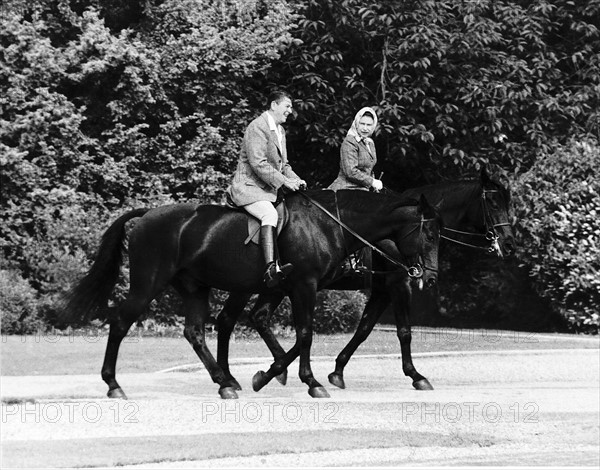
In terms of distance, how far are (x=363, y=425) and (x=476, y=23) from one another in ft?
50.9

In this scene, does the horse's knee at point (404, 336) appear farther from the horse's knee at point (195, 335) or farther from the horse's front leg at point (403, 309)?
the horse's knee at point (195, 335)

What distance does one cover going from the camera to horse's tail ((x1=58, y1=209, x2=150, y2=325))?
1330cm

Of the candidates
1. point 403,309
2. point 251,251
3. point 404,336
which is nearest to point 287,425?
point 251,251

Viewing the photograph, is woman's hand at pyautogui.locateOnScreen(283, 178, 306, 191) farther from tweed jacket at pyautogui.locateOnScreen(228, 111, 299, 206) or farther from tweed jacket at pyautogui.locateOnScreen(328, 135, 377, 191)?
tweed jacket at pyautogui.locateOnScreen(328, 135, 377, 191)

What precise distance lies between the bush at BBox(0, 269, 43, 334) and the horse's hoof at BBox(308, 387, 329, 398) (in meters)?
9.76

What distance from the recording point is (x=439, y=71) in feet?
84.9

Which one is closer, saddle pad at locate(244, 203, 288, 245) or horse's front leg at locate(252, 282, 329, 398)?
horse's front leg at locate(252, 282, 329, 398)

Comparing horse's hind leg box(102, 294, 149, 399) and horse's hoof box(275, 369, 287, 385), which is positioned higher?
horse's hind leg box(102, 294, 149, 399)

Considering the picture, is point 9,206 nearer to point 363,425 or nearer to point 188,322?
point 188,322

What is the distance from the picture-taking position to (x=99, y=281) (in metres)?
13.4

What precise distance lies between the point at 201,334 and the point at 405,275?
8.35 feet

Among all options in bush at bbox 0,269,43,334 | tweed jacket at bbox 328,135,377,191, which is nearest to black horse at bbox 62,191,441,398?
tweed jacket at bbox 328,135,377,191

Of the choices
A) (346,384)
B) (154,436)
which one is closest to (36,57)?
(346,384)

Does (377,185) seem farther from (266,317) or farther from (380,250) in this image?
(266,317)
